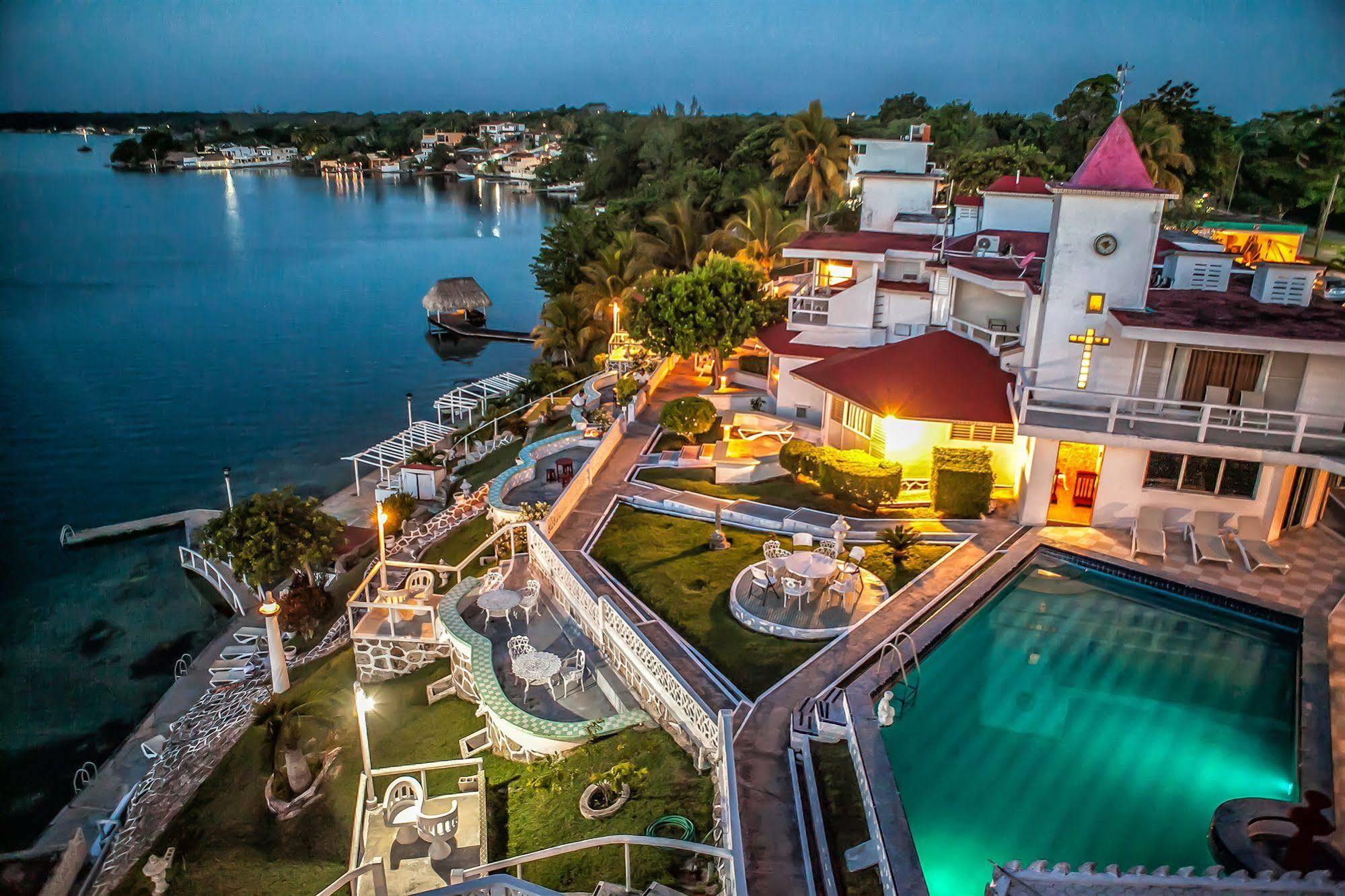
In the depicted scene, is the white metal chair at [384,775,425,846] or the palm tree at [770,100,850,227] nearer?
the white metal chair at [384,775,425,846]

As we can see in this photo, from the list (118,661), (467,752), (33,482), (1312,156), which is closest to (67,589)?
(118,661)

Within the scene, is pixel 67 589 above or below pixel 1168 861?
below

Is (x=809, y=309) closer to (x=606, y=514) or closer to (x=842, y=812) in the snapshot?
(x=606, y=514)

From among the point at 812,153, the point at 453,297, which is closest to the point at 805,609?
the point at 812,153

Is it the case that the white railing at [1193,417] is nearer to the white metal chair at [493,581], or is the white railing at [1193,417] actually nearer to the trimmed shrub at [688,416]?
the trimmed shrub at [688,416]

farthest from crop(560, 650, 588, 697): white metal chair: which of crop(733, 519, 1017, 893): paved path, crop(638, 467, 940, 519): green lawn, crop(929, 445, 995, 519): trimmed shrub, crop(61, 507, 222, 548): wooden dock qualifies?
crop(61, 507, 222, 548): wooden dock

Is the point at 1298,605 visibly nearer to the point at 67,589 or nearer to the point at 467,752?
the point at 467,752

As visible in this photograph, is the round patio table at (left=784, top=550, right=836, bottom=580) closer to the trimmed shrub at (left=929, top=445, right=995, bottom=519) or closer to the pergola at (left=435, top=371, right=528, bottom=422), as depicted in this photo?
the trimmed shrub at (left=929, top=445, right=995, bottom=519)
